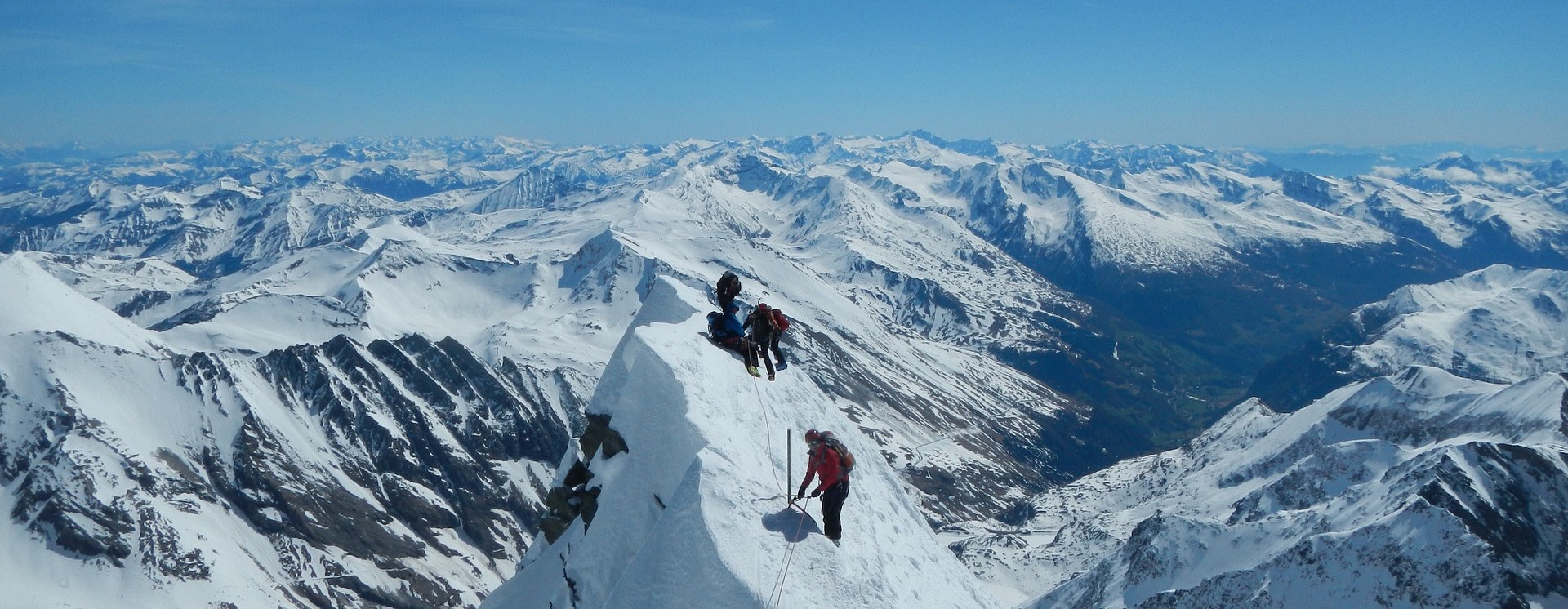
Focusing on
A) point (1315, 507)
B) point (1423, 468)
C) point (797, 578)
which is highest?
point (797, 578)

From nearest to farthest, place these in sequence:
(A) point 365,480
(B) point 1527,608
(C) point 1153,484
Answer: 1. (B) point 1527,608
2. (A) point 365,480
3. (C) point 1153,484

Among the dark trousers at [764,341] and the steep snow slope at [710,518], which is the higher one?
the dark trousers at [764,341]

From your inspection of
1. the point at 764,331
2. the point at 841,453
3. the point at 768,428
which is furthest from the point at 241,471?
the point at 841,453

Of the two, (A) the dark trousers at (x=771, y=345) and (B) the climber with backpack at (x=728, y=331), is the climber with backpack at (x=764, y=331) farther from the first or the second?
(B) the climber with backpack at (x=728, y=331)

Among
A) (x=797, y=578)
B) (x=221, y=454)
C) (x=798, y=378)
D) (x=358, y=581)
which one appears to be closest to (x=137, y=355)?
(x=221, y=454)

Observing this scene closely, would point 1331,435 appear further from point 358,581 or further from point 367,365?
point 367,365

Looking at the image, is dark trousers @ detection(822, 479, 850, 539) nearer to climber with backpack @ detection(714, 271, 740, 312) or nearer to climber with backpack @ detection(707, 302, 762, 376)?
climber with backpack @ detection(707, 302, 762, 376)

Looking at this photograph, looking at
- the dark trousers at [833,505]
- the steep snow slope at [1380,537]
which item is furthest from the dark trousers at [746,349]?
the steep snow slope at [1380,537]
